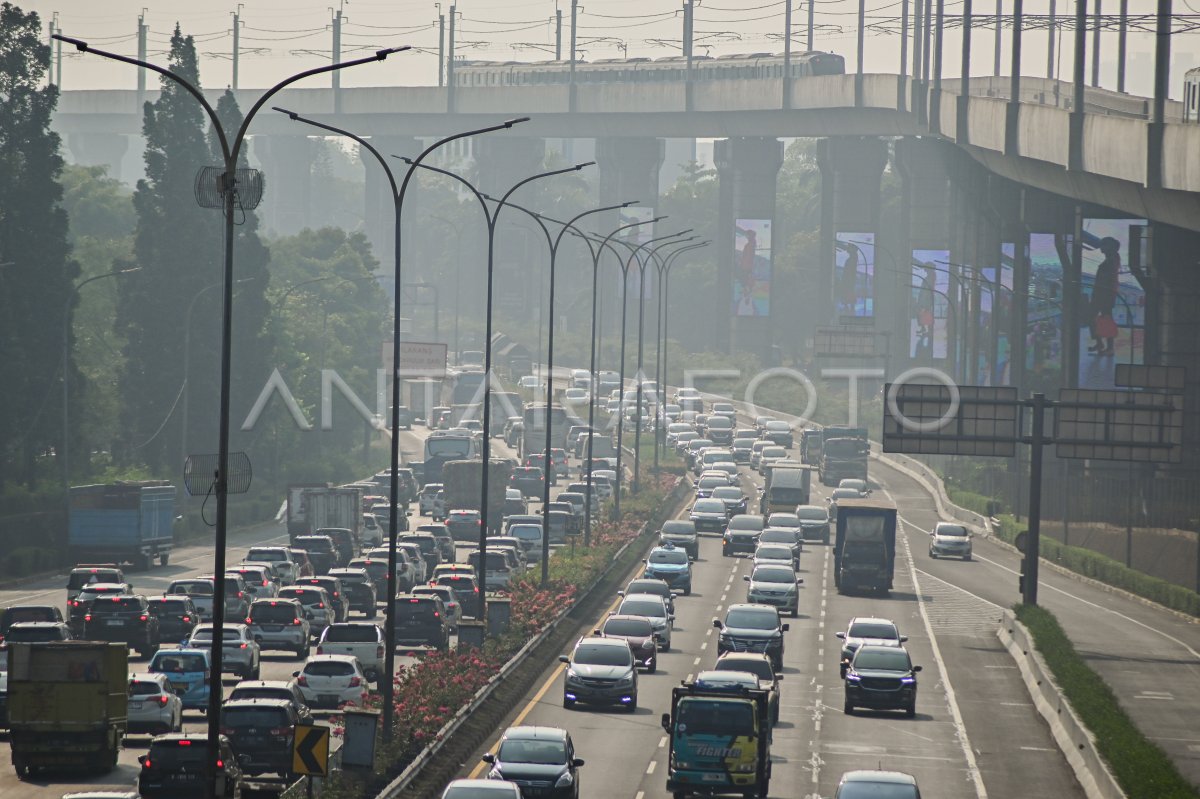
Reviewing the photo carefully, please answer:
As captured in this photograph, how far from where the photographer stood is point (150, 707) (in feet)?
116

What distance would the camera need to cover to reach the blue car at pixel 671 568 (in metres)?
65.4

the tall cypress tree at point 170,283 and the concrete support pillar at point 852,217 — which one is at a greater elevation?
the concrete support pillar at point 852,217

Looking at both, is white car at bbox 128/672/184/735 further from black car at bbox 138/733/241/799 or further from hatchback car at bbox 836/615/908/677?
hatchback car at bbox 836/615/908/677

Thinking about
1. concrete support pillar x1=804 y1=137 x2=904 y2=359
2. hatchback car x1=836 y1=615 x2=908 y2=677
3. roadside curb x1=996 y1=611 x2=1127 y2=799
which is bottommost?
roadside curb x1=996 y1=611 x2=1127 y2=799

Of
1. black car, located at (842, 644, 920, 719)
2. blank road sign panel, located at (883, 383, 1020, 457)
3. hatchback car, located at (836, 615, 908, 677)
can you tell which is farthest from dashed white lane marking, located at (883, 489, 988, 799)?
blank road sign panel, located at (883, 383, 1020, 457)

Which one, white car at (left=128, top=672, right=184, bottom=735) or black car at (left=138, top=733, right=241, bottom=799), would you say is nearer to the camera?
black car at (left=138, top=733, right=241, bottom=799)

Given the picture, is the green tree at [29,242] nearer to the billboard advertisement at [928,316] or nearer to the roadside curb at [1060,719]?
the roadside curb at [1060,719]

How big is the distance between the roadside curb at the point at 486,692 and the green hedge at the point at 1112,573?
18.5 metres

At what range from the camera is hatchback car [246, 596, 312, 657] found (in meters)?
47.6

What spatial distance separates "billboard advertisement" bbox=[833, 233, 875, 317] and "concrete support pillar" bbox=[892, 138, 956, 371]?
2.64 meters

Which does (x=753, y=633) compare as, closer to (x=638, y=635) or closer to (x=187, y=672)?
(x=638, y=635)

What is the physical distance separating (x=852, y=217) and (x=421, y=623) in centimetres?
11159

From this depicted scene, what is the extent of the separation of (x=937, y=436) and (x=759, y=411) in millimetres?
95938

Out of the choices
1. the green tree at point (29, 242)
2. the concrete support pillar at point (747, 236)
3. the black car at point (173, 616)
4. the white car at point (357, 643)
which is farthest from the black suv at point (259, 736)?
the concrete support pillar at point (747, 236)
